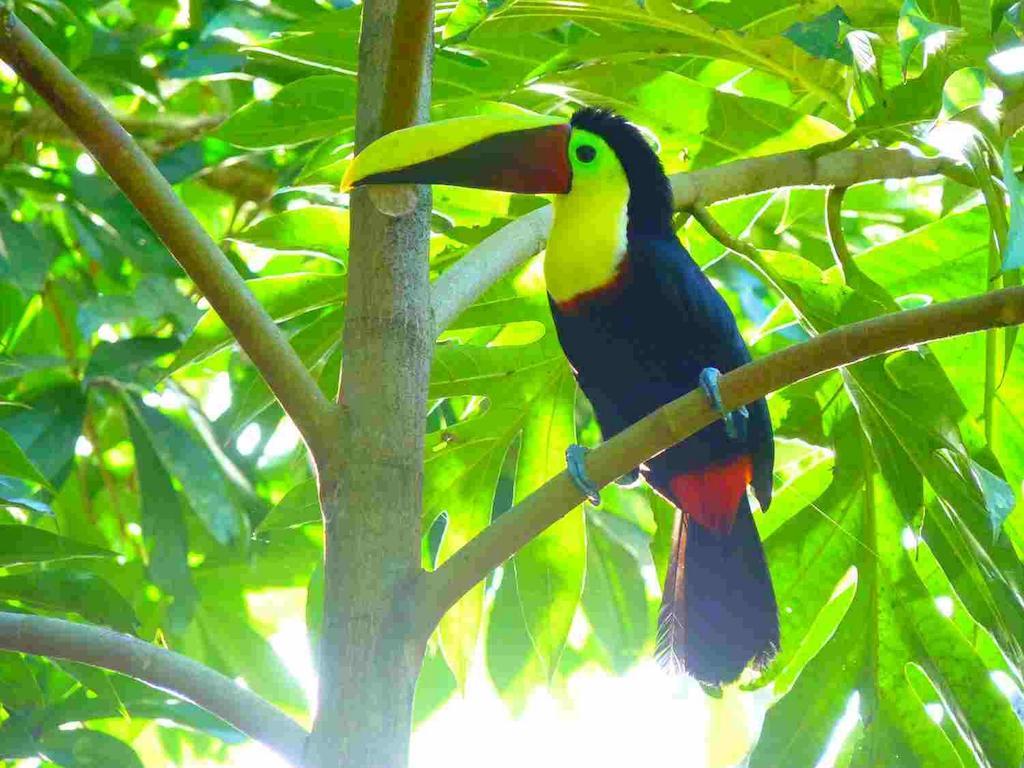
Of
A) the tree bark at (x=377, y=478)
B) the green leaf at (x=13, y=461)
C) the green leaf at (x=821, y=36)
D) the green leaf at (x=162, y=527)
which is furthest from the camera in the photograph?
the green leaf at (x=162, y=527)

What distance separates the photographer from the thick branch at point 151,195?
1.97 meters

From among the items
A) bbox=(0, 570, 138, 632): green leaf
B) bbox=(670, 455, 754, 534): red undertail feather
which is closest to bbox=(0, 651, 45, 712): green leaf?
bbox=(0, 570, 138, 632): green leaf

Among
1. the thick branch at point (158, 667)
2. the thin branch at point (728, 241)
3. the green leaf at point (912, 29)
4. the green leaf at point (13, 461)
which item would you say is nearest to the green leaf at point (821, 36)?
the green leaf at point (912, 29)

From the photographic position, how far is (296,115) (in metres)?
2.99

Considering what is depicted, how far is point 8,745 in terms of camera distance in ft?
9.14

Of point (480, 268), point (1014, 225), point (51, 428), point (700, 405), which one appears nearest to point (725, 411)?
point (700, 405)

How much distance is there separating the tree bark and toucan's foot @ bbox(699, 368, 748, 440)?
0.43 m

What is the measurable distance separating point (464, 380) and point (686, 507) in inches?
21.2

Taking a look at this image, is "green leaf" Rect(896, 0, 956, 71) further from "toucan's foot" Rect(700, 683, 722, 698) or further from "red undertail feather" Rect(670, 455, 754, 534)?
"toucan's foot" Rect(700, 683, 722, 698)

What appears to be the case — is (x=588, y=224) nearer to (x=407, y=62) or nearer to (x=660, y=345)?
(x=660, y=345)

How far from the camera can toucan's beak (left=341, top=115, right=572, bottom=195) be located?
7.54ft

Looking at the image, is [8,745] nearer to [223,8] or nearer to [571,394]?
[571,394]

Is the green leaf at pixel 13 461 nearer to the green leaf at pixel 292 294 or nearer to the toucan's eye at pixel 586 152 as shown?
the green leaf at pixel 292 294

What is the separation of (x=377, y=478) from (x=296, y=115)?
1.13 meters
